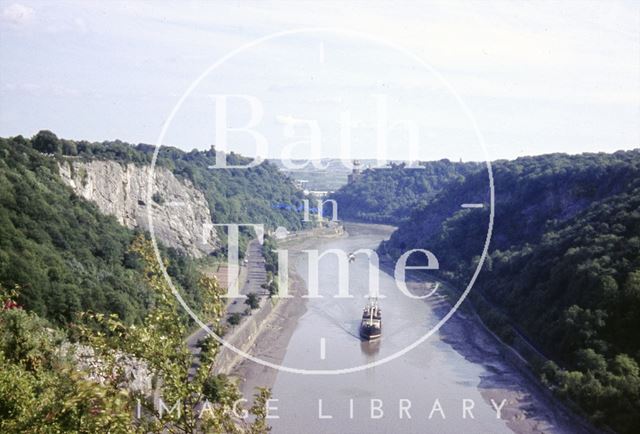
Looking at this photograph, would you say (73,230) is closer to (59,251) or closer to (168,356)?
(59,251)

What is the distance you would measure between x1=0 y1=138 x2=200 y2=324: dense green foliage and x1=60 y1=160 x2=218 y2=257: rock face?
7.14 feet

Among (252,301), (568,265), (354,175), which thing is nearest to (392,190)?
(354,175)

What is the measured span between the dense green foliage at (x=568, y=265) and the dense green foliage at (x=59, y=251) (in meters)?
10.2

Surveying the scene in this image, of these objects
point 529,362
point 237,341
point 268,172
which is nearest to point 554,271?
point 529,362

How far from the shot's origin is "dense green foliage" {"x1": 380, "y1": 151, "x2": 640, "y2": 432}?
1609 cm

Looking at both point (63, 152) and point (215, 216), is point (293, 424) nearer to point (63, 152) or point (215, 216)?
point (63, 152)

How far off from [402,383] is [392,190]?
47.1 metres

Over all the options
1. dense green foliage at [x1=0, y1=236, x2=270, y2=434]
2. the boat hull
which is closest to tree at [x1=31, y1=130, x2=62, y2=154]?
the boat hull

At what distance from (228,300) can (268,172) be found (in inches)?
1290

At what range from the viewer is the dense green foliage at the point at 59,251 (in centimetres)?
1473

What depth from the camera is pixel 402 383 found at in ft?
60.6

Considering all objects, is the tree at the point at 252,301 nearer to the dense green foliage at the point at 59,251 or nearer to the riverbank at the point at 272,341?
the riverbank at the point at 272,341

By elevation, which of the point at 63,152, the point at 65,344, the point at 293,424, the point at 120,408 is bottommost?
the point at 293,424

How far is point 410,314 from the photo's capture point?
27.1 metres
